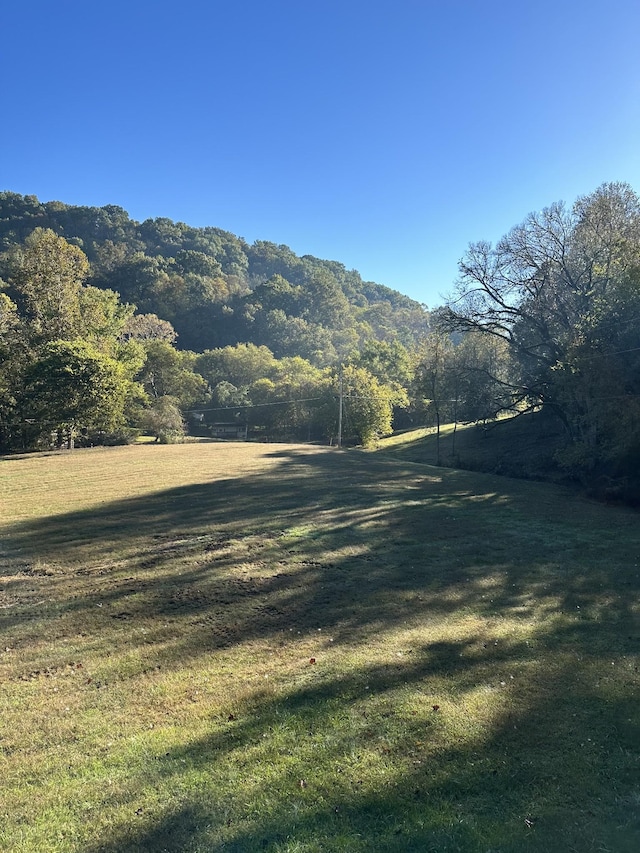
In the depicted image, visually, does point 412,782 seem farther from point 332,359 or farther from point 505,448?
point 332,359

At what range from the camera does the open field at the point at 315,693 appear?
2.88 meters

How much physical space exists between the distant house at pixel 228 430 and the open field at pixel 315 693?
5402 centimetres

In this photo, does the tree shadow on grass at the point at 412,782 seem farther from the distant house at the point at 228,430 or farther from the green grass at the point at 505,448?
the distant house at the point at 228,430

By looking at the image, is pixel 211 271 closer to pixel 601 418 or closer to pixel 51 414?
pixel 51 414

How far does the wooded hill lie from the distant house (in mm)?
26504

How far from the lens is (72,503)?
1377 cm

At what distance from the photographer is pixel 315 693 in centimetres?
428

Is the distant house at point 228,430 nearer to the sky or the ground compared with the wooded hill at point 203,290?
nearer to the ground

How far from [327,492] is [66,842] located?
13.0 metres

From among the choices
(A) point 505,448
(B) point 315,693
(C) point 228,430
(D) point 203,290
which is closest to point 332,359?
(D) point 203,290

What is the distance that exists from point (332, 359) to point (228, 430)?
34015mm

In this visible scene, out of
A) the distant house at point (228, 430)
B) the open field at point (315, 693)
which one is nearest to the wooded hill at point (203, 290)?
the distant house at point (228, 430)

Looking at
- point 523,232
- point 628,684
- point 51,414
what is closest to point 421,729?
point 628,684

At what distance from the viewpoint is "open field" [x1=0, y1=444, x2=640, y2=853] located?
288 centimetres
